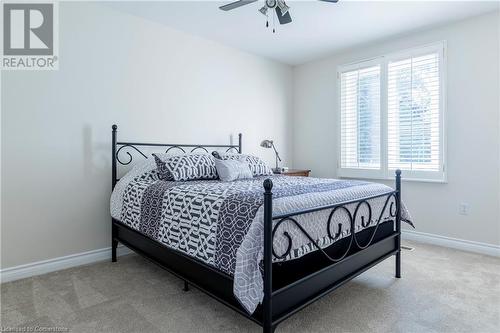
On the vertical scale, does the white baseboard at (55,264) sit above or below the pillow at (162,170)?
below

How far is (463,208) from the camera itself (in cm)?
331

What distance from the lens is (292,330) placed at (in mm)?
1758


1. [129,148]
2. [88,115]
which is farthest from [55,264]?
[88,115]

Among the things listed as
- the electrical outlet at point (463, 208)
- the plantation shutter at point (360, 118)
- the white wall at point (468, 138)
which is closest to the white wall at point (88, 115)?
the plantation shutter at point (360, 118)

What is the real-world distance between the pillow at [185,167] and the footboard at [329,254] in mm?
1405

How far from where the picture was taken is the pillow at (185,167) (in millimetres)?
2723

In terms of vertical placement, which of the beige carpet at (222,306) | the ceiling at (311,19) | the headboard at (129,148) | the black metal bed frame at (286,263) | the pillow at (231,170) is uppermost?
the ceiling at (311,19)

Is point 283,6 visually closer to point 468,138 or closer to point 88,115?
point 88,115

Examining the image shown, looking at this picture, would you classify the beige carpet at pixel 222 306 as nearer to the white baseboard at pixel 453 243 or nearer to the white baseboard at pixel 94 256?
the white baseboard at pixel 94 256

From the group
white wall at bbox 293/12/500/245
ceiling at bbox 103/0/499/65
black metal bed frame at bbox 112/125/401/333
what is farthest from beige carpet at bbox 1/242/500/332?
ceiling at bbox 103/0/499/65

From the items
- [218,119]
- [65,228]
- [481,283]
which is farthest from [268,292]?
[218,119]

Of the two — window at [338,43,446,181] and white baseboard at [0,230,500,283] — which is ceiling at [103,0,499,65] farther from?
white baseboard at [0,230,500,283]

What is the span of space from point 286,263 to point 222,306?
28.2 inches

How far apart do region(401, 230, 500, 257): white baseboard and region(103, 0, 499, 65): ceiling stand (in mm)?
2409
